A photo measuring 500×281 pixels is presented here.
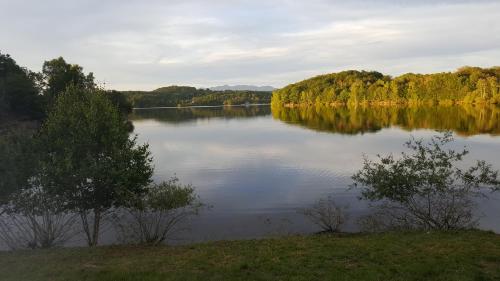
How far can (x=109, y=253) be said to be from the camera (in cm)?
1859

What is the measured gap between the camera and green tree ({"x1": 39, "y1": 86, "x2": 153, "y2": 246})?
2256 centimetres

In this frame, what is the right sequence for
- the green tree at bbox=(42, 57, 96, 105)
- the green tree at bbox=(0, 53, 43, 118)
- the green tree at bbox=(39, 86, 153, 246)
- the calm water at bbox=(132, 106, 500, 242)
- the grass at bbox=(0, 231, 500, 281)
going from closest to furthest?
the grass at bbox=(0, 231, 500, 281)
the green tree at bbox=(39, 86, 153, 246)
the calm water at bbox=(132, 106, 500, 242)
the green tree at bbox=(0, 53, 43, 118)
the green tree at bbox=(42, 57, 96, 105)

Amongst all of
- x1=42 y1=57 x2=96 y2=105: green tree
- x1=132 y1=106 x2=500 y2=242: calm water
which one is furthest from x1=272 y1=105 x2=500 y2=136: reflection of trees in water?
x1=42 y1=57 x2=96 y2=105: green tree

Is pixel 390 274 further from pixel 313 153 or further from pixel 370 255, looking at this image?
pixel 313 153

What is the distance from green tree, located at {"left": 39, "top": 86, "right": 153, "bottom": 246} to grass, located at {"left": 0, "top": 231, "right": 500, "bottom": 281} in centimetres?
434

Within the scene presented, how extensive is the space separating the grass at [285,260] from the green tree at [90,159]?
4.34 m

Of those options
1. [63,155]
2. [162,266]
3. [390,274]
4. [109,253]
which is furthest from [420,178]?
[63,155]

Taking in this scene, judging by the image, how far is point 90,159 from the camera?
2295 centimetres

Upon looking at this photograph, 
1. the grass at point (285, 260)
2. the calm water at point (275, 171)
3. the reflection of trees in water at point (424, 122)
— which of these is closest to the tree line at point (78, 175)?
the grass at point (285, 260)

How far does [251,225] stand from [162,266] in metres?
13.6

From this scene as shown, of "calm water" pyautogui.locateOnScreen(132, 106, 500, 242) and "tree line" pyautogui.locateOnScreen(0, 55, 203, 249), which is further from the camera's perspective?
"calm water" pyautogui.locateOnScreen(132, 106, 500, 242)

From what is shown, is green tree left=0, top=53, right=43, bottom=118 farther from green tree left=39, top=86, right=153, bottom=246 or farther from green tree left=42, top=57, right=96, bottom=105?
green tree left=39, top=86, right=153, bottom=246

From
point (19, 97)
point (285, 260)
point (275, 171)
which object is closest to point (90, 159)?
point (285, 260)

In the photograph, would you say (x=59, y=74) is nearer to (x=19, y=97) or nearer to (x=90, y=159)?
(x=19, y=97)
